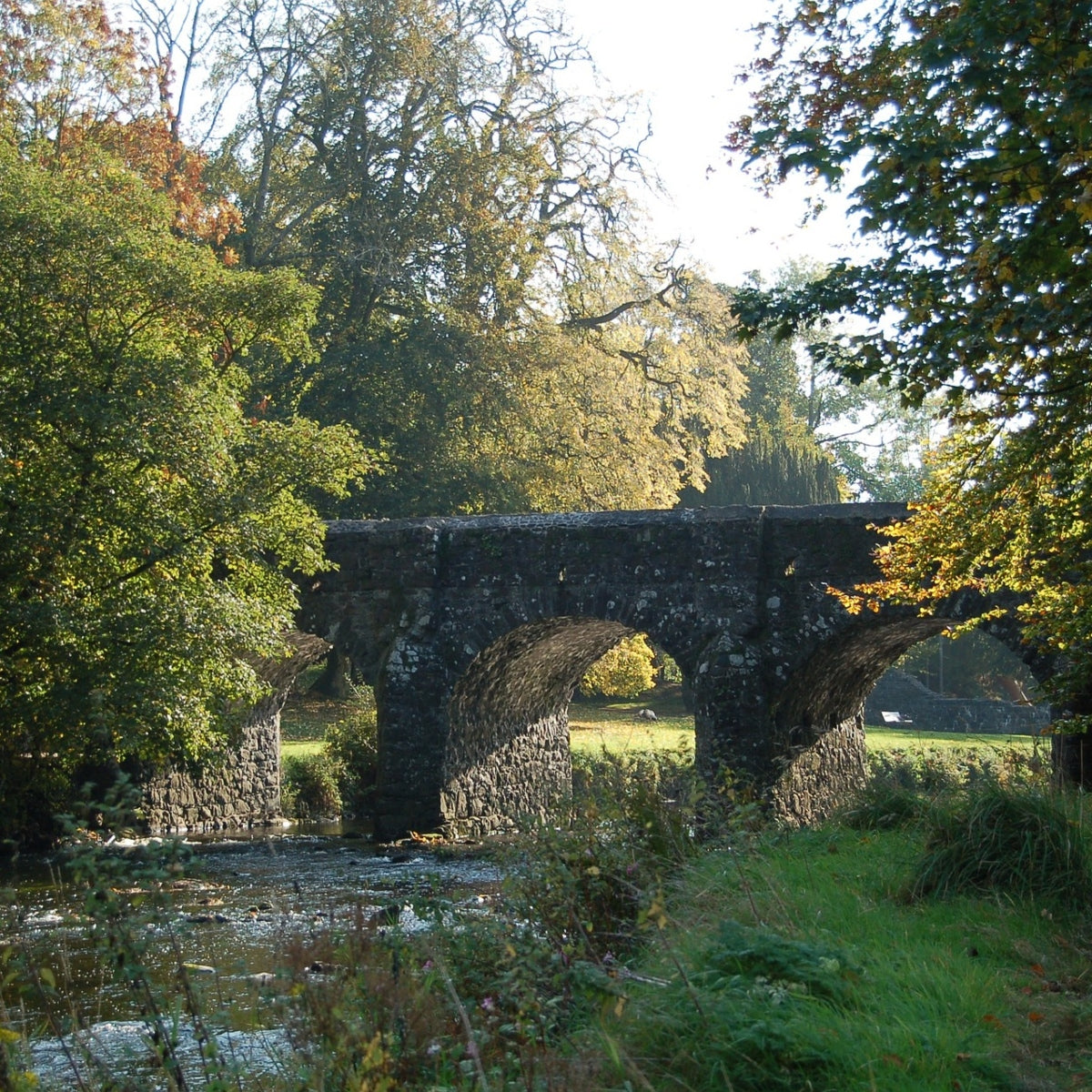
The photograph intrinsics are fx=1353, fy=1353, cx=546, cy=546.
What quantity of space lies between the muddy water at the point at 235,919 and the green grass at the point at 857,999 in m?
1.34

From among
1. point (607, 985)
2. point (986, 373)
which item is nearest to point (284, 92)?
point (986, 373)

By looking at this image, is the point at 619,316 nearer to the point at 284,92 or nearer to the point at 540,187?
the point at 540,187

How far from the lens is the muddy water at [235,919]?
6230mm

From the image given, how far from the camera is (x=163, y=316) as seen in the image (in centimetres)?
1293

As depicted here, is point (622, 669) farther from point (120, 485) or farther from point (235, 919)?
point (235, 919)

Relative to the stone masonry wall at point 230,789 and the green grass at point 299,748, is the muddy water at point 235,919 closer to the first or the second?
the stone masonry wall at point 230,789

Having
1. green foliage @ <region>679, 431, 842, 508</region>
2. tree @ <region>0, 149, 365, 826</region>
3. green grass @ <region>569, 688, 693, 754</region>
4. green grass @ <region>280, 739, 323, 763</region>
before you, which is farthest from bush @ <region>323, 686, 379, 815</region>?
green foliage @ <region>679, 431, 842, 508</region>

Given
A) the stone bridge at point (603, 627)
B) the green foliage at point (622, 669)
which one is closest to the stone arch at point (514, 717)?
the stone bridge at point (603, 627)

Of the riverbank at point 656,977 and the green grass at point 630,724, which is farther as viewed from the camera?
the green grass at point 630,724

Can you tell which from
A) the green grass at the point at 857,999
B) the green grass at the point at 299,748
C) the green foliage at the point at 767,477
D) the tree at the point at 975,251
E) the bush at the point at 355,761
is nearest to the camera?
the green grass at the point at 857,999

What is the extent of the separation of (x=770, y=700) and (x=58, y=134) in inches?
559

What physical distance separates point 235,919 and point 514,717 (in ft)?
24.3

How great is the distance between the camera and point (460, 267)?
23.5 meters

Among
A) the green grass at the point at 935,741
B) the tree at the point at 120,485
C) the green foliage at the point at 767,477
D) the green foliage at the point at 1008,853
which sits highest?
the green foliage at the point at 767,477
